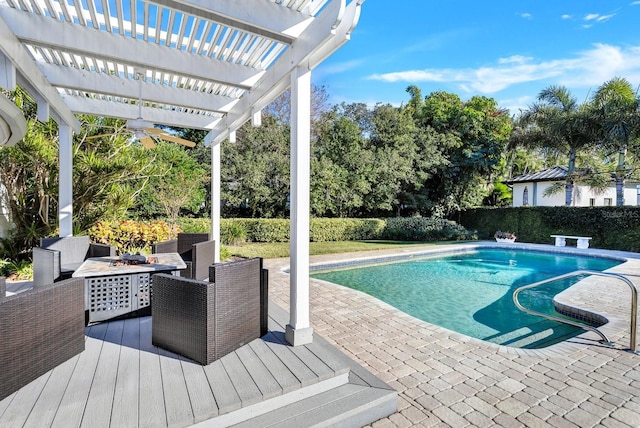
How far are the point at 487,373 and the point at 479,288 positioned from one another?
5542 mm

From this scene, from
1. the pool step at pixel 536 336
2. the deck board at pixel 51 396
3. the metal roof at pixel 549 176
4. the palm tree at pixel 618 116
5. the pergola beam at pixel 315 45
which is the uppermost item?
the palm tree at pixel 618 116

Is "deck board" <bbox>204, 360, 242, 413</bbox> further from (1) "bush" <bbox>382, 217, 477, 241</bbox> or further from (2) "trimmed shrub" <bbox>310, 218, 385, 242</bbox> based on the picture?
(1) "bush" <bbox>382, 217, 477, 241</bbox>

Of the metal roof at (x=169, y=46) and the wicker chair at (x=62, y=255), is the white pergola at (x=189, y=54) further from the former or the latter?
the wicker chair at (x=62, y=255)

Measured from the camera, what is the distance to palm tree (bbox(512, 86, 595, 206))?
1616cm

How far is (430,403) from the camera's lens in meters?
2.90

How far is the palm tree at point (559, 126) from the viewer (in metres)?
16.2

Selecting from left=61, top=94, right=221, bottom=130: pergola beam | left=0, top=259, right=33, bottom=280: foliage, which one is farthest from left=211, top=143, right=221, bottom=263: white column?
left=0, top=259, right=33, bottom=280: foliage

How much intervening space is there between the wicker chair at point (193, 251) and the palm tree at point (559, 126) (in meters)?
17.4

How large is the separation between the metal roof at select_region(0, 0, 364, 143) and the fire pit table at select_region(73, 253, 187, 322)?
2.18 meters

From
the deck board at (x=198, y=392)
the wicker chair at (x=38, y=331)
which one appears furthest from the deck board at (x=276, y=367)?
the wicker chair at (x=38, y=331)

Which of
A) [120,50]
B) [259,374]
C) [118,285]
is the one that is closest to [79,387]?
[259,374]

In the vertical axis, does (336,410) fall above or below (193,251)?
below

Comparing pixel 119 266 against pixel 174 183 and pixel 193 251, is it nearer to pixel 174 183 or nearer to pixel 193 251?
pixel 193 251

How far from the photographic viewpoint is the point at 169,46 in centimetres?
440
